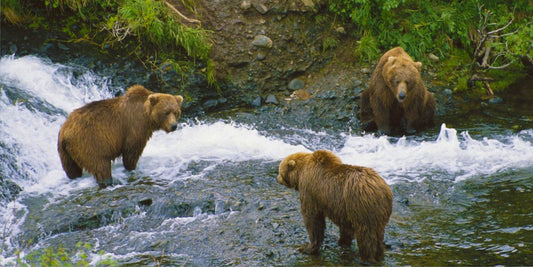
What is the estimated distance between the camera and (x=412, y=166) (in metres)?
8.66

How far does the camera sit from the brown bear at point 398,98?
31.9ft

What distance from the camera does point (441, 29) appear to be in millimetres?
12234

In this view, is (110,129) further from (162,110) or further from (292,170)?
(292,170)

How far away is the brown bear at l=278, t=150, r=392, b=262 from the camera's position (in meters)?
5.71

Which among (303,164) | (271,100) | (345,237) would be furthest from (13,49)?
(345,237)

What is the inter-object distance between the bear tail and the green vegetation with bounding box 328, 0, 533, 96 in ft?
19.7

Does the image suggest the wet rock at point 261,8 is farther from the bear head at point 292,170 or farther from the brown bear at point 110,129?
the bear head at point 292,170

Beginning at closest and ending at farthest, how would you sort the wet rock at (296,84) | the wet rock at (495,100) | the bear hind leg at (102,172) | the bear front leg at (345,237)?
the bear front leg at (345,237) < the bear hind leg at (102,172) < the wet rock at (495,100) < the wet rock at (296,84)

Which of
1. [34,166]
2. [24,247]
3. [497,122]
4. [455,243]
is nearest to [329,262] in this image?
[455,243]

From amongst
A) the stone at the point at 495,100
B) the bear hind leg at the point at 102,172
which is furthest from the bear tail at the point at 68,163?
the stone at the point at 495,100

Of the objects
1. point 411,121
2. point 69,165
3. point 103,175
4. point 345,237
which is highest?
point 411,121

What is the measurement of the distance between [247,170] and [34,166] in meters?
2.97

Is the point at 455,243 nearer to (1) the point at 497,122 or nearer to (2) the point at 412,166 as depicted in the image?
(2) the point at 412,166

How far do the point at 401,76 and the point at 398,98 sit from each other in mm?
346
